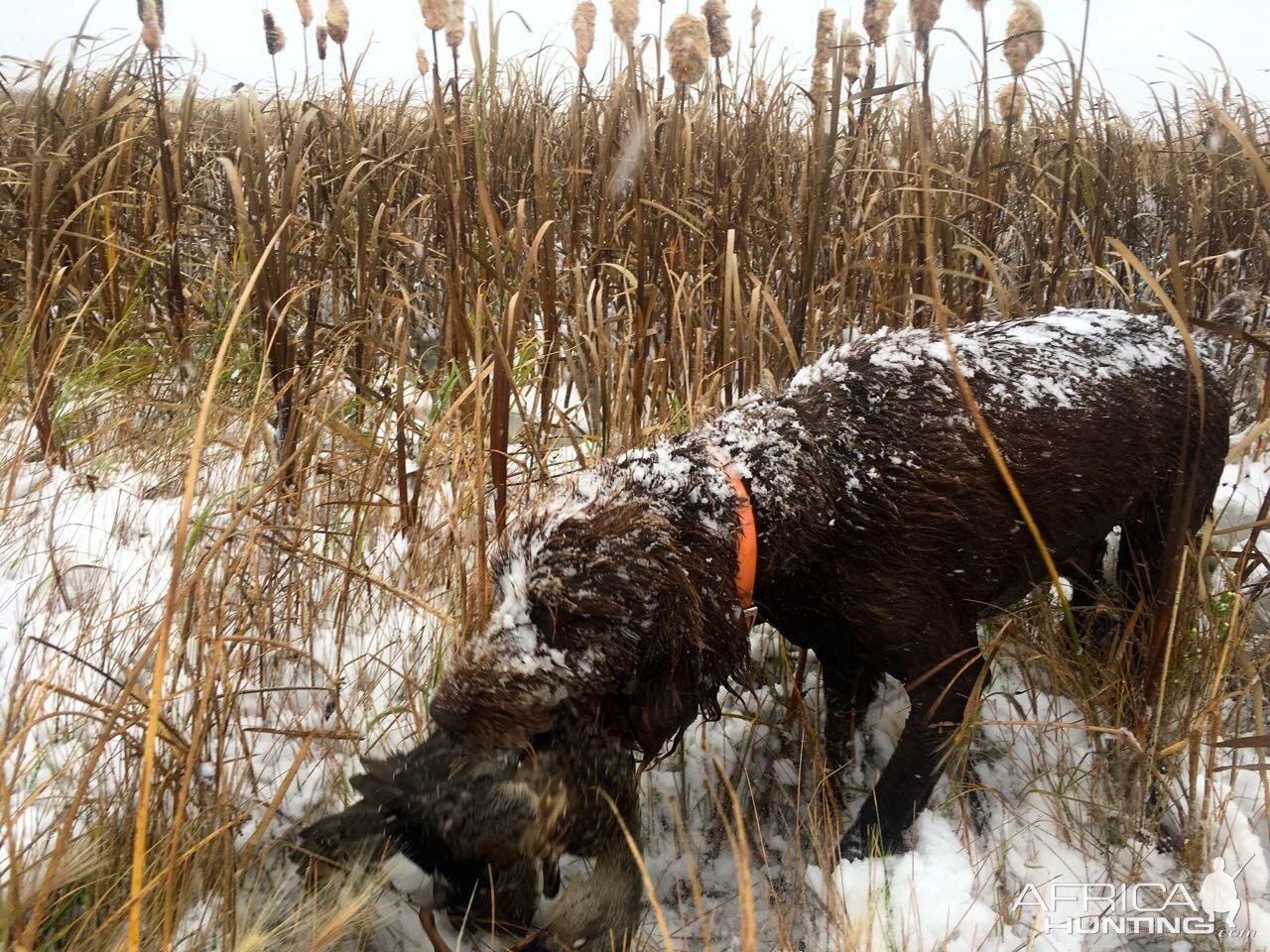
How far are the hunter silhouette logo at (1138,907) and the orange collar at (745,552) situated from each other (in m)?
0.80

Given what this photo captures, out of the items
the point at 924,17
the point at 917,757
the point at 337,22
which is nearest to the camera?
the point at 917,757

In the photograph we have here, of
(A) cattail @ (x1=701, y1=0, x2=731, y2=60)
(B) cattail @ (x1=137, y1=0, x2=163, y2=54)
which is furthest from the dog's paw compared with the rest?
(B) cattail @ (x1=137, y1=0, x2=163, y2=54)

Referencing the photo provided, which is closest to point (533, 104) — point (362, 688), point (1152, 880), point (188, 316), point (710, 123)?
point (710, 123)

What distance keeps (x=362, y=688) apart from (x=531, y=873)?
29.8 inches

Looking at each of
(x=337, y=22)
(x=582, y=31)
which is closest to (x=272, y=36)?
(x=337, y=22)

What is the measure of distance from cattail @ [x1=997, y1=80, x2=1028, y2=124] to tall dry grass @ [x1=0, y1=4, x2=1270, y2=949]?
Answer: 0.14m

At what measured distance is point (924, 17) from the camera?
2170mm

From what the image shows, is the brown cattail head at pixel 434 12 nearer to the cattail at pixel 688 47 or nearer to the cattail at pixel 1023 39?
the cattail at pixel 688 47

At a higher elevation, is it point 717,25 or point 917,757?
point 717,25

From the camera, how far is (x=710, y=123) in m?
3.97

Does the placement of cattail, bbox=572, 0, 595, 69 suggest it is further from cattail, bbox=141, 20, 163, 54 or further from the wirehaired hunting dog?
the wirehaired hunting dog

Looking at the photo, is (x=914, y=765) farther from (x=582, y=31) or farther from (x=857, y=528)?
(x=582, y=31)

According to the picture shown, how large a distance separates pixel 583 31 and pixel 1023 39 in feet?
5.46

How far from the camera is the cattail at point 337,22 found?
3115 mm
